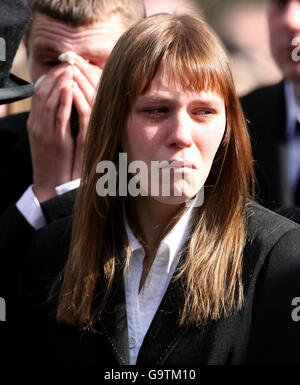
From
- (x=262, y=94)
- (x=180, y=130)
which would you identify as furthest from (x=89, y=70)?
(x=180, y=130)

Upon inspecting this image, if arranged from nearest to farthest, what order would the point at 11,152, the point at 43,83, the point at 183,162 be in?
the point at 183,162 < the point at 43,83 < the point at 11,152

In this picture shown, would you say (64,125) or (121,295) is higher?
(64,125)

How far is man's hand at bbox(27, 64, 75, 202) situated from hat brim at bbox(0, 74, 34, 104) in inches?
20.4

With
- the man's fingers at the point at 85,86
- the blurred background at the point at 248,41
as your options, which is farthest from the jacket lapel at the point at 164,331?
the blurred background at the point at 248,41

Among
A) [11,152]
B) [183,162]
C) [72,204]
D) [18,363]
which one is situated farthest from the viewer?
[11,152]

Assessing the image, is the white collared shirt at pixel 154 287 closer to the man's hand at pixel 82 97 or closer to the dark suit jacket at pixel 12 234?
the dark suit jacket at pixel 12 234

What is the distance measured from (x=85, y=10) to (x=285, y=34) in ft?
2.59

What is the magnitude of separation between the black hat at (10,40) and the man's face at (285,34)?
123 cm

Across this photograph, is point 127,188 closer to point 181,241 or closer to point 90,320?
point 181,241

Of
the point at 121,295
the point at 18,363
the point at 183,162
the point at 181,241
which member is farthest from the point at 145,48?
the point at 18,363

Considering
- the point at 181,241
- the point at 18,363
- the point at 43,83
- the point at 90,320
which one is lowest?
the point at 18,363

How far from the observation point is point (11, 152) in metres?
3.24

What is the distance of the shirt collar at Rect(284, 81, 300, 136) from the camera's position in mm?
3191

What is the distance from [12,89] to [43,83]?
79 centimetres
